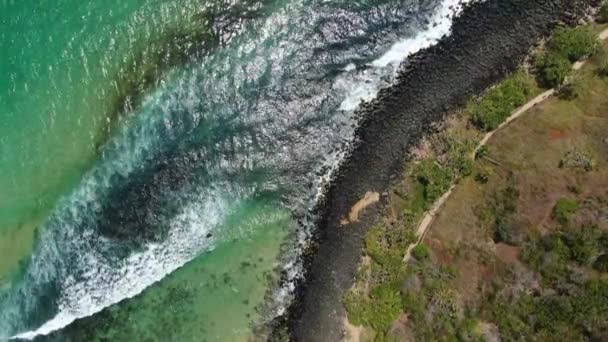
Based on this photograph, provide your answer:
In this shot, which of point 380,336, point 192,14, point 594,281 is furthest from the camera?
point 192,14

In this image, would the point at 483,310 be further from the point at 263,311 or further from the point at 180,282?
the point at 180,282

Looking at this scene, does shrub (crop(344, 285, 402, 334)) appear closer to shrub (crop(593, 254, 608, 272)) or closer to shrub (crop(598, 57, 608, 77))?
shrub (crop(593, 254, 608, 272))

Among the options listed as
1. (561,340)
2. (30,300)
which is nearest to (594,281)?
(561,340)

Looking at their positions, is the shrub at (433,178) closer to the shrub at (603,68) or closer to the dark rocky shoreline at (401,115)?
the dark rocky shoreline at (401,115)

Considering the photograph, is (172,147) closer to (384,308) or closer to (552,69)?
(384,308)

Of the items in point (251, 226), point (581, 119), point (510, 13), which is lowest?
point (251, 226)
